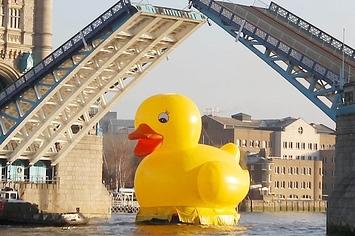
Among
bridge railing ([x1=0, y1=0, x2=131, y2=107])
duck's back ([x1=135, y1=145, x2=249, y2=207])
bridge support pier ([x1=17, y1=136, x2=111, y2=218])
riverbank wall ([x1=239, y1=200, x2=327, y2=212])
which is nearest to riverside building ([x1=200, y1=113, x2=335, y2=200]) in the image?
riverbank wall ([x1=239, y1=200, x2=327, y2=212])

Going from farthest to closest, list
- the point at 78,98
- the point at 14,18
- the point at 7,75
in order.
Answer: the point at 14,18 → the point at 7,75 → the point at 78,98

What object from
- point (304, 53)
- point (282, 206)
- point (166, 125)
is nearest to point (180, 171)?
A: point (166, 125)

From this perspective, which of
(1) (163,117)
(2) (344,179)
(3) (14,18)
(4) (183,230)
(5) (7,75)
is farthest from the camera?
(3) (14,18)

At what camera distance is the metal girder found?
4122 cm

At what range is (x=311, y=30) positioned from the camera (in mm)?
45094

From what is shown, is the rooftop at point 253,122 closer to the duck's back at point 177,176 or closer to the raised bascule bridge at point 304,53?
the raised bascule bridge at point 304,53

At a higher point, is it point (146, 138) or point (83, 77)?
point (83, 77)

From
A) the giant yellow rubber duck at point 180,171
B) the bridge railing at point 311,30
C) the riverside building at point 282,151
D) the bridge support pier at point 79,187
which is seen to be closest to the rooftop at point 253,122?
the riverside building at point 282,151

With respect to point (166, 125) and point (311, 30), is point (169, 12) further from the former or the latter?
point (166, 125)

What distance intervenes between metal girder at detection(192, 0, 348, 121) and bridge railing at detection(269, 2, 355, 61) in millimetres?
1728

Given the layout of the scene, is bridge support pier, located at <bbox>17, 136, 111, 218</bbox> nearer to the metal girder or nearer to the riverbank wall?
the metal girder

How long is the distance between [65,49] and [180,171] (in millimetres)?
15986

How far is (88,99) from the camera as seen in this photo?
4891 centimetres

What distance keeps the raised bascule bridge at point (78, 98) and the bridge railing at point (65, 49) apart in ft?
0.14
